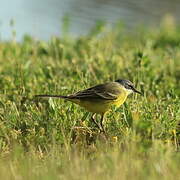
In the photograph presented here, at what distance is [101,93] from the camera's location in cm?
664

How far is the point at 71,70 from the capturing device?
8.63 metres

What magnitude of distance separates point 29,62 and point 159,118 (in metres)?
3.11

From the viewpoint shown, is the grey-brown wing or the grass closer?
the grass

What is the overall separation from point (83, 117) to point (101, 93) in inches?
13.4

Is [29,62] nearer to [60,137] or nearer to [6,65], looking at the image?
[6,65]

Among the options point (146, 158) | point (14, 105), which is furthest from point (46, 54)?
point (146, 158)

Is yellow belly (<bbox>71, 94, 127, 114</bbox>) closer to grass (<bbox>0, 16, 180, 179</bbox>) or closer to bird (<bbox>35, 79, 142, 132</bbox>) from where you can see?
bird (<bbox>35, 79, 142, 132</bbox>)

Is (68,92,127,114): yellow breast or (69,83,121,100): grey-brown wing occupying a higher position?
(69,83,121,100): grey-brown wing

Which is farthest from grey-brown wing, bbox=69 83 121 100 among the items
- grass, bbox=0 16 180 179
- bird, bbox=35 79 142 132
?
grass, bbox=0 16 180 179

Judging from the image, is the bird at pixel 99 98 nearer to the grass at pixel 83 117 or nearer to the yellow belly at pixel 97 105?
the yellow belly at pixel 97 105

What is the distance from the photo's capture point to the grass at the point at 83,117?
16.3 ft

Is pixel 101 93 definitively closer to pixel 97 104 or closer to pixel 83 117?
pixel 97 104

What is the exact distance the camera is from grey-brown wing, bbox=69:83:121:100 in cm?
654

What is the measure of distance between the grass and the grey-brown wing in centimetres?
20
